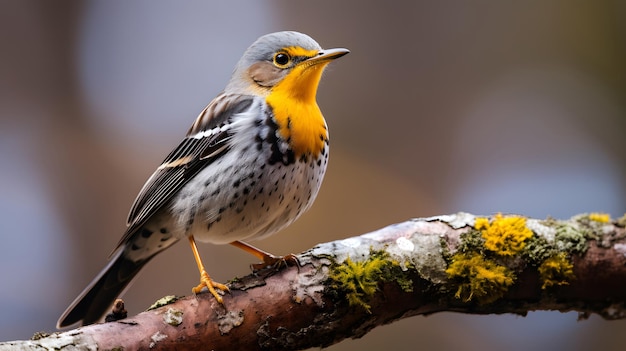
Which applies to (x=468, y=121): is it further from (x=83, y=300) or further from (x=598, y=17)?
(x=83, y=300)

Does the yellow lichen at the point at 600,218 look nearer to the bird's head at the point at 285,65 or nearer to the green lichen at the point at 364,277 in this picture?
the green lichen at the point at 364,277

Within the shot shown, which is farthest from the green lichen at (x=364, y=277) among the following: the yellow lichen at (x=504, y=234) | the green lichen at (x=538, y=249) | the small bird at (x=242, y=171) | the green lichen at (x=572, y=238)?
the green lichen at (x=572, y=238)

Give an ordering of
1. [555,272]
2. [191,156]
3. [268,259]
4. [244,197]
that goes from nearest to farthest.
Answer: [555,272] < [244,197] < [268,259] < [191,156]

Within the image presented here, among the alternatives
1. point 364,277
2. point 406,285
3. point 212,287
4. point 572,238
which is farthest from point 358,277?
point 572,238

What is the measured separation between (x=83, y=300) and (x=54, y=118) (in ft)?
7.01

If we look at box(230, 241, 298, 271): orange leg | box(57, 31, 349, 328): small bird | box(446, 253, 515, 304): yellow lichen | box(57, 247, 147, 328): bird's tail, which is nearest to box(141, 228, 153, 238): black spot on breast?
box(57, 31, 349, 328): small bird

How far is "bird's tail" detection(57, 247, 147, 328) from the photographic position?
353 cm

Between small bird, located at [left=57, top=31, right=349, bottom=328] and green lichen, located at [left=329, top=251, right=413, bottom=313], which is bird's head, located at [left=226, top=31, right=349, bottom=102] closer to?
small bird, located at [left=57, top=31, right=349, bottom=328]

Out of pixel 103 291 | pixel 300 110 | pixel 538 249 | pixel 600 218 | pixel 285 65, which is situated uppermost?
pixel 285 65

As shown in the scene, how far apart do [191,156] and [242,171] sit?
0.45 meters

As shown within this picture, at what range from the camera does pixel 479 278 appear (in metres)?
2.93

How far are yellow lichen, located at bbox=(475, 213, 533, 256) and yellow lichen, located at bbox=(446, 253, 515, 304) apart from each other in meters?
0.10

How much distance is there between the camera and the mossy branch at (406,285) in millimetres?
2742

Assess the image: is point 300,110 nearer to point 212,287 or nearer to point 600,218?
point 212,287
